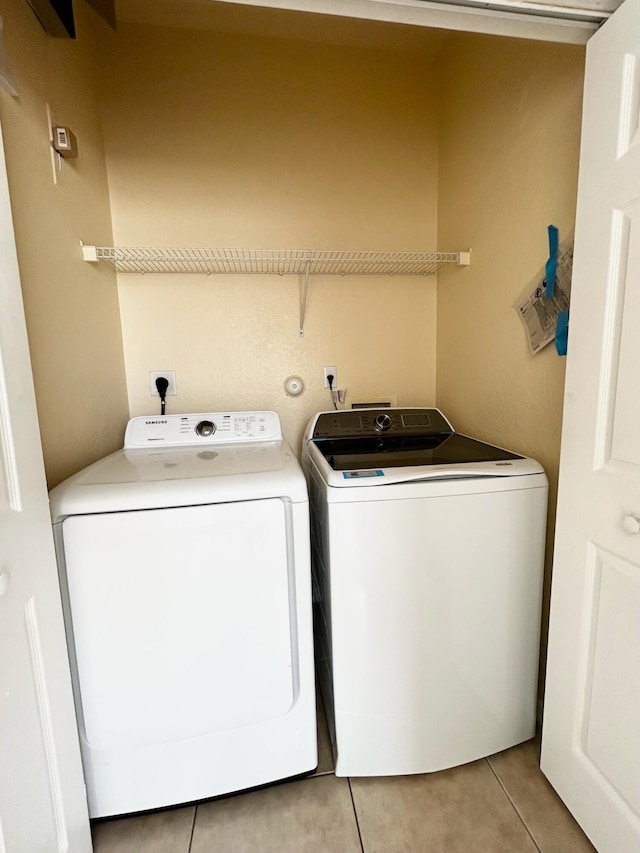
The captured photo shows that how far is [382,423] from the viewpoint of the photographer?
1816mm

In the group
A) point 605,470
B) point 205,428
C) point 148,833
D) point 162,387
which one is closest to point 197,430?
point 205,428

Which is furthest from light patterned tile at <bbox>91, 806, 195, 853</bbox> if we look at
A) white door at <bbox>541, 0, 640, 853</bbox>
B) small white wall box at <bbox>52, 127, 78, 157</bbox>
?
small white wall box at <bbox>52, 127, 78, 157</bbox>

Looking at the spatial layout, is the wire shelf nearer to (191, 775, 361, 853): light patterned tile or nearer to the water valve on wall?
the water valve on wall

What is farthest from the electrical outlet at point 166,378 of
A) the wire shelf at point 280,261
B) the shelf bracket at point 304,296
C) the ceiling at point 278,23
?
the ceiling at point 278,23

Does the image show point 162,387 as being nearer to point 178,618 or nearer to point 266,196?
point 266,196

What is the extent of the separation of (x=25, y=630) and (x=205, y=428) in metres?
0.94

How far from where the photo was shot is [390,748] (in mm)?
1267

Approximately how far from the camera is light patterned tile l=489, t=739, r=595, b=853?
1.11 m

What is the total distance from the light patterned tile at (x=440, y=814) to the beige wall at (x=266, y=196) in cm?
139

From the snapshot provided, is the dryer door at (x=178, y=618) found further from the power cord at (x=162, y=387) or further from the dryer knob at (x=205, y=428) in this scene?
the power cord at (x=162, y=387)

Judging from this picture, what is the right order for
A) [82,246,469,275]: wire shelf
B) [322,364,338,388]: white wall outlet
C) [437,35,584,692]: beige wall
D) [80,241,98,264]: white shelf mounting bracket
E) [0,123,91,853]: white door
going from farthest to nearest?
[322,364,338,388]: white wall outlet → [82,246,469,275]: wire shelf → [80,241,98,264]: white shelf mounting bracket → [437,35,584,692]: beige wall → [0,123,91,853]: white door

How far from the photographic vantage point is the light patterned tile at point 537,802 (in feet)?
3.66

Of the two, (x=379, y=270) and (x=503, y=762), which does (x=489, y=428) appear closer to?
(x=379, y=270)

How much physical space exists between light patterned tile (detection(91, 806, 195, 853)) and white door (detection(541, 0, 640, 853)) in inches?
43.2
